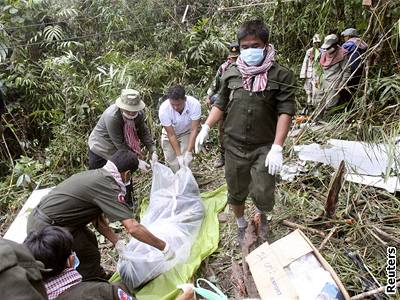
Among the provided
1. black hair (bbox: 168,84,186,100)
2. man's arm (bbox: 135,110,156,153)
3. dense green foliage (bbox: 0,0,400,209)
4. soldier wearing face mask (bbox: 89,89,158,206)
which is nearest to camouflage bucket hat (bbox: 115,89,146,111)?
soldier wearing face mask (bbox: 89,89,158,206)

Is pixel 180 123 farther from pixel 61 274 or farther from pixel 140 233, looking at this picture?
pixel 61 274

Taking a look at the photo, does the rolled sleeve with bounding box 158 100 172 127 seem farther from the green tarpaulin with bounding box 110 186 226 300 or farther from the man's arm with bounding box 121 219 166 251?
the man's arm with bounding box 121 219 166 251

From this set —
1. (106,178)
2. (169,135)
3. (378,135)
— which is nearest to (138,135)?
(169,135)

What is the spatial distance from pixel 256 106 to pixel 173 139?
1.49 meters

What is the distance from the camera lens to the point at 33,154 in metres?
5.59

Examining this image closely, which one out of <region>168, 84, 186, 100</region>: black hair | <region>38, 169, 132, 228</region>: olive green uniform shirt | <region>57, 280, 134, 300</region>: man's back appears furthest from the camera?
<region>168, 84, 186, 100</region>: black hair

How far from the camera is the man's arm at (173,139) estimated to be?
3858 millimetres

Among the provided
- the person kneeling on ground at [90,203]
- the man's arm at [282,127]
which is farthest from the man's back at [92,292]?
the man's arm at [282,127]

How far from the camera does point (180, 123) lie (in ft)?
12.8

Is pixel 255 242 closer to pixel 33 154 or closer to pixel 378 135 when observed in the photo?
pixel 378 135

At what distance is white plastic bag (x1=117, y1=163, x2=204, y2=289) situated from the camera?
8.85ft

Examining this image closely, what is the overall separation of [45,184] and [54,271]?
322 centimetres

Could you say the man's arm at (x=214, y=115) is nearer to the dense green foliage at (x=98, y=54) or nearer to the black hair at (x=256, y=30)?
the black hair at (x=256, y=30)

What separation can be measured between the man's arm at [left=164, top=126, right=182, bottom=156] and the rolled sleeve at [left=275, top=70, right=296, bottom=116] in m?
1.57
